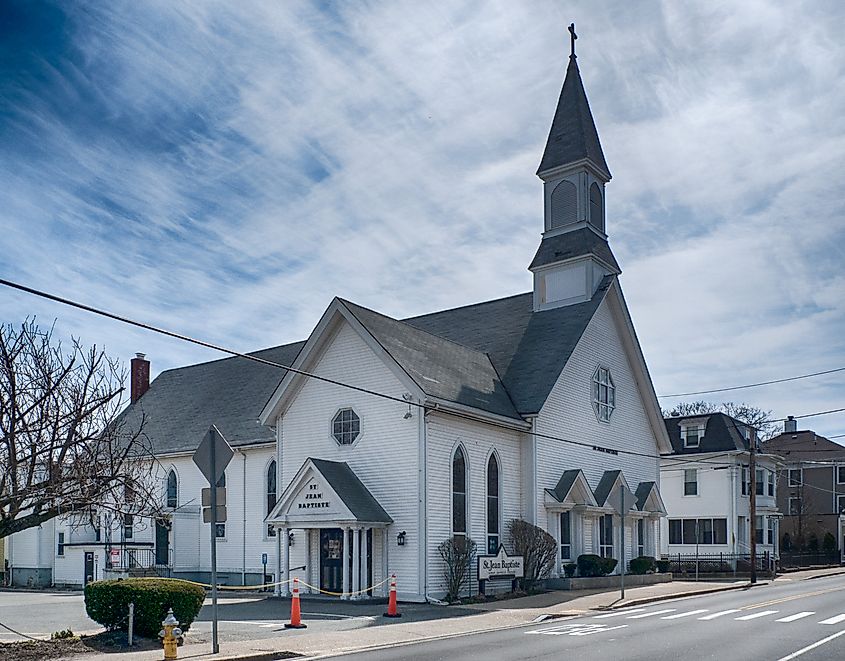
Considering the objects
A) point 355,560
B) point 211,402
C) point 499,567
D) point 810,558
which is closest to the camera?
point 355,560

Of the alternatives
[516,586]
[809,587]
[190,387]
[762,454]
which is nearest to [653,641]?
[516,586]

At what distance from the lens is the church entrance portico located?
26.8m

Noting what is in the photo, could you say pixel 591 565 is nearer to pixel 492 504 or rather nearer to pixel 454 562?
pixel 492 504

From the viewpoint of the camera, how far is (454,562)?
27.2 metres

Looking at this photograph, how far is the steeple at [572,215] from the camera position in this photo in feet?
122

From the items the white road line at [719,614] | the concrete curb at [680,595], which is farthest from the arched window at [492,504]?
the white road line at [719,614]

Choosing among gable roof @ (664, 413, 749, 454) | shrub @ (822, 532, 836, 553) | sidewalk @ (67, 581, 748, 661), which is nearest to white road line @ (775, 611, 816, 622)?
sidewalk @ (67, 581, 748, 661)

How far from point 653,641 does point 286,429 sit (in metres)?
17.0

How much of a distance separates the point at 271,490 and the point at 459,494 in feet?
32.4

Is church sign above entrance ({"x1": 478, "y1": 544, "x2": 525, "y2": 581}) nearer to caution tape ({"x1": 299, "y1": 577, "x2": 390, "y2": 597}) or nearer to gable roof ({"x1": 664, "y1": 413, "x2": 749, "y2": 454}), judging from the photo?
caution tape ({"x1": 299, "y1": 577, "x2": 390, "y2": 597})

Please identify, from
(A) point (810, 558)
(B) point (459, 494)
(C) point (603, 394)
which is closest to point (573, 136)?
(C) point (603, 394)

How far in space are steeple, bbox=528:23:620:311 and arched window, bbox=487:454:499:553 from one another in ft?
30.7

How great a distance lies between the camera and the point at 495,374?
111 feet

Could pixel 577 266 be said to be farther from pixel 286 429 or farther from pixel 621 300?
pixel 286 429
